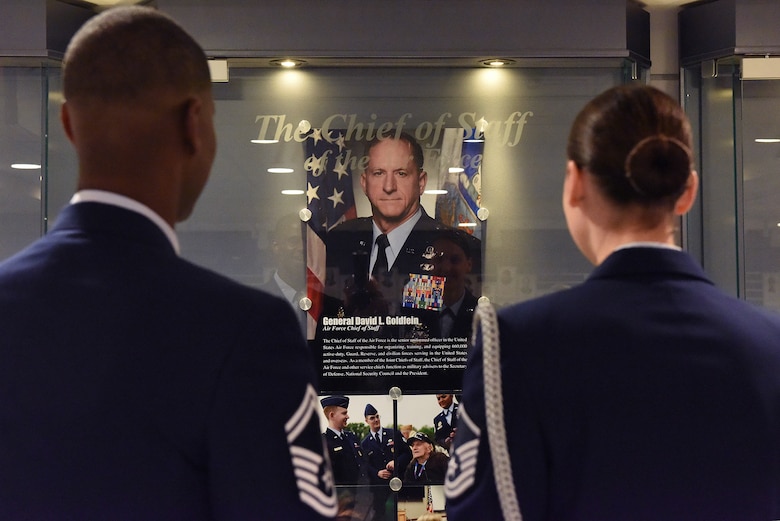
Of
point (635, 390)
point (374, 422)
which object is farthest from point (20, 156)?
point (635, 390)

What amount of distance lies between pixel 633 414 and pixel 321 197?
2.46 meters

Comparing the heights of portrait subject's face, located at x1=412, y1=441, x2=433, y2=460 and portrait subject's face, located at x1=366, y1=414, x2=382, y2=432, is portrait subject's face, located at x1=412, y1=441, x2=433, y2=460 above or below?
below

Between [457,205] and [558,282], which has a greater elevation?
[457,205]

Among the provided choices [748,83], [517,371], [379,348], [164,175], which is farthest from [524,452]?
[748,83]

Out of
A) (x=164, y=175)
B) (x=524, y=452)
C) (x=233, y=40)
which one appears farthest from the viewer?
(x=233, y=40)

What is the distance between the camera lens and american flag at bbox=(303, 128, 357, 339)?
12.6 ft

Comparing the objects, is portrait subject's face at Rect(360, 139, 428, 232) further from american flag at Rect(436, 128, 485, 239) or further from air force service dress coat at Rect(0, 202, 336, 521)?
air force service dress coat at Rect(0, 202, 336, 521)

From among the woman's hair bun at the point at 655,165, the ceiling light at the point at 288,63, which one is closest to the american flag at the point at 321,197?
the ceiling light at the point at 288,63

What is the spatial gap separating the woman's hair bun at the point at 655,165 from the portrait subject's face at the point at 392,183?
7.55ft

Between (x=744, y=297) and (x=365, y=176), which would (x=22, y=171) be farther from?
A: (x=744, y=297)

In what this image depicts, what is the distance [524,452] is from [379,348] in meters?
2.29

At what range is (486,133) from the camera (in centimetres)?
392

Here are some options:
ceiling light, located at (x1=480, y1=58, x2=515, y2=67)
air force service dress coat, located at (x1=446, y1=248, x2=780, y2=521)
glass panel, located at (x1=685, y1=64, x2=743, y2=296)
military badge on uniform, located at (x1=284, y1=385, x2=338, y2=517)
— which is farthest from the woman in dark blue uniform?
glass panel, located at (x1=685, y1=64, x2=743, y2=296)

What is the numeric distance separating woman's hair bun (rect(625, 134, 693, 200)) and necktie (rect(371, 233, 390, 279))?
7.51ft
